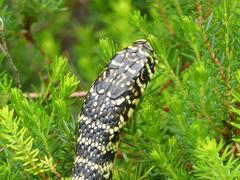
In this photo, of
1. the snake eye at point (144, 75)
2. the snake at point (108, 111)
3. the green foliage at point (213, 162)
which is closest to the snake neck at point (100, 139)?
the snake at point (108, 111)

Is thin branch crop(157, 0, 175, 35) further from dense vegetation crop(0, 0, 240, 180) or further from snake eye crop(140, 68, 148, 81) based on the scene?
snake eye crop(140, 68, 148, 81)

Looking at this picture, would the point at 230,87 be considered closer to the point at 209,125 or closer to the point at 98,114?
the point at 209,125

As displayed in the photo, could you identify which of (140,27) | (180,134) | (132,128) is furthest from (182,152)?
(140,27)

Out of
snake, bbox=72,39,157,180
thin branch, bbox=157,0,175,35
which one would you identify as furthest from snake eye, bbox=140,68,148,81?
thin branch, bbox=157,0,175,35

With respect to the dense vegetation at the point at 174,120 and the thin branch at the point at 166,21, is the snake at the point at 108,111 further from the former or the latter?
the thin branch at the point at 166,21

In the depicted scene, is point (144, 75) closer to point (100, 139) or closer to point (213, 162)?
point (100, 139)

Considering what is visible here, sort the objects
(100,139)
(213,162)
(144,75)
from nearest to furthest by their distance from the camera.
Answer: (213,162) → (100,139) → (144,75)

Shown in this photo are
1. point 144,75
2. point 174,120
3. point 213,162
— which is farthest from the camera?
point 144,75

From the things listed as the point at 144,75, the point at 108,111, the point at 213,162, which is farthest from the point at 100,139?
the point at 213,162
